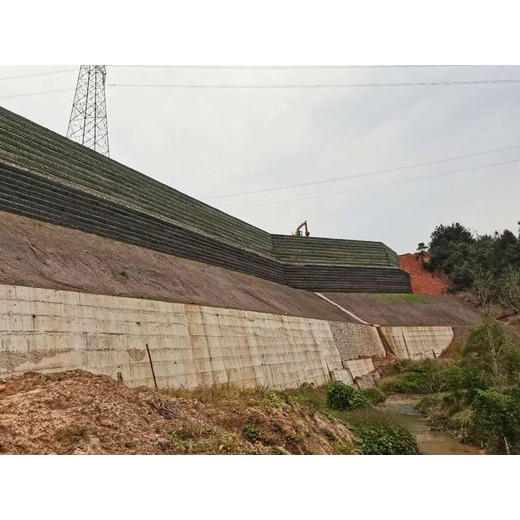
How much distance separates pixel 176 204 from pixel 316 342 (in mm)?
11702

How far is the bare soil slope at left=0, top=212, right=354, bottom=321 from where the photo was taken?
13.2 m

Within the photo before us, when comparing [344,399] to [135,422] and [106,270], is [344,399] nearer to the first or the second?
[106,270]

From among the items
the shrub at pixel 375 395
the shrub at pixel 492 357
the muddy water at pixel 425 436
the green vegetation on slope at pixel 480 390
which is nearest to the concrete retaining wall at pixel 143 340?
the shrub at pixel 375 395

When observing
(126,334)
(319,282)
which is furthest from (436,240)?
(126,334)

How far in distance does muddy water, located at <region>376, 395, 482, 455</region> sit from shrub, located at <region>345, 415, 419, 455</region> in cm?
76

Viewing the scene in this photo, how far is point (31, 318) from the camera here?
419 inches

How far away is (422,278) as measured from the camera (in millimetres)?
52688

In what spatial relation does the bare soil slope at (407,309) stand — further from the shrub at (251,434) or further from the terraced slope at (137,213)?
the shrub at (251,434)

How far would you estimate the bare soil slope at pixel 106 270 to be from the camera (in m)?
13.2

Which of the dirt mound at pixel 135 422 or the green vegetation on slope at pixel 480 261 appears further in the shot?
the green vegetation on slope at pixel 480 261

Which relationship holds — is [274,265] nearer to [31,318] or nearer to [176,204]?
[176,204]

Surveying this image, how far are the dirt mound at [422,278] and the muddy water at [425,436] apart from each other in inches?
1226

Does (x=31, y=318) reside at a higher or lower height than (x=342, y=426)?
higher

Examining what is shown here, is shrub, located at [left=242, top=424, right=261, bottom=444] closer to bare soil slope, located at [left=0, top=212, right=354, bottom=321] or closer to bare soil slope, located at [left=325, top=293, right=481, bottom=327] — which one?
bare soil slope, located at [left=0, top=212, right=354, bottom=321]
